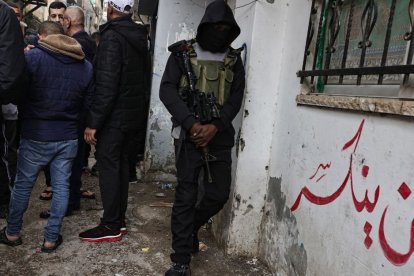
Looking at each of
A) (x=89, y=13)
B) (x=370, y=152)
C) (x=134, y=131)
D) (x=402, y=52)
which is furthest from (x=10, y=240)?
(x=89, y=13)

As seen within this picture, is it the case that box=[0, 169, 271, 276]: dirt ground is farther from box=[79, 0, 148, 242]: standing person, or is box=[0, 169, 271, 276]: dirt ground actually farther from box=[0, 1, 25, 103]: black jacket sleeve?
box=[0, 1, 25, 103]: black jacket sleeve

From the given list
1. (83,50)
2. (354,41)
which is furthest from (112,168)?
(354,41)

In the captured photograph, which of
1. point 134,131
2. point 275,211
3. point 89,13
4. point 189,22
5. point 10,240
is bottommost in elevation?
point 10,240

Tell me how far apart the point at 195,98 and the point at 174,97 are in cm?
14

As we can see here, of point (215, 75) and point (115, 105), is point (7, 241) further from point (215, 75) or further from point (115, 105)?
point (215, 75)

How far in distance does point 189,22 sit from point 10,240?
3337 millimetres

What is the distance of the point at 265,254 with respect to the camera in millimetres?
2918

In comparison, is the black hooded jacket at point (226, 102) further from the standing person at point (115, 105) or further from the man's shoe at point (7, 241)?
the man's shoe at point (7, 241)

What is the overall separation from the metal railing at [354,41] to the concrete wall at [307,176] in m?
0.13

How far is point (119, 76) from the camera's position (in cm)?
293

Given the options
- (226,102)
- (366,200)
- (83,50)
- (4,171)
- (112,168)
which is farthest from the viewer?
(83,50)

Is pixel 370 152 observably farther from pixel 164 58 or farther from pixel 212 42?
pixel 164 58

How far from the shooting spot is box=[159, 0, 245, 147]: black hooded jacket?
248cm

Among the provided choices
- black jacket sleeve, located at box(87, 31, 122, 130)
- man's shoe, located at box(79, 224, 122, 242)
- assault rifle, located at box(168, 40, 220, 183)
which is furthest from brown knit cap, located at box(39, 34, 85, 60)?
man's shoe, located at box(79, 224, 122, 242)
